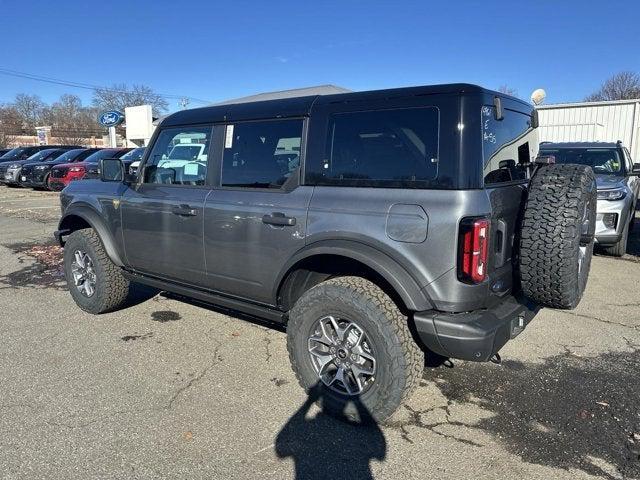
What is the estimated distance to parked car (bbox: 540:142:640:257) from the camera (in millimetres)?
6902

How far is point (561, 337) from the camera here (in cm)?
451

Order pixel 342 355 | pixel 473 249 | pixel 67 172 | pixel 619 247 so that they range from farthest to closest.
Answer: pixel 67 172
pixel 619 247
pixel 342 355
pixel 473 249

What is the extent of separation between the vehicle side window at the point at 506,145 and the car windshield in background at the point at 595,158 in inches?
206

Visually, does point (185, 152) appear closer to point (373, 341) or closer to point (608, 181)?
point (373, 341)

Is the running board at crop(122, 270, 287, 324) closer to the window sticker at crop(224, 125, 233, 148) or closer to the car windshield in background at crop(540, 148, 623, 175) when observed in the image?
the window sticker at crop(224, 125, 233, 148)

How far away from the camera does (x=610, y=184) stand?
23.3ft

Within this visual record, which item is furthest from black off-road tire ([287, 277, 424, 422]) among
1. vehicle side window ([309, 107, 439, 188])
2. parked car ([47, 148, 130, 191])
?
parked car ([47, 148, 130, 191])

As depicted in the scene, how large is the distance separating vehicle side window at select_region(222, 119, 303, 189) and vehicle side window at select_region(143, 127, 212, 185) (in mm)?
264

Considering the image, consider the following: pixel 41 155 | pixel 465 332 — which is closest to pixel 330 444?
pixel 465 332

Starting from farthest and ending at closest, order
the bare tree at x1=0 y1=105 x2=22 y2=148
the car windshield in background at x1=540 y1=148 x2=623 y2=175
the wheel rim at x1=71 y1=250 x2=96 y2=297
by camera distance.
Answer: the bare tree at x1=0 y1=105 x2=22 y2=148 → the car windshield in background at x1=540 y1=148 x2=623 y2=175 → the wheel rim at x1=71 y1=250 x2=96 y2=297

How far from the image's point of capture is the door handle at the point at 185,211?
3.88 meters

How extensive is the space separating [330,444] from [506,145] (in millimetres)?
2149

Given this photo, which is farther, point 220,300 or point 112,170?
point 112,170

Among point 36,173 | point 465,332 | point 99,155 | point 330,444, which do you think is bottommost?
point 330,444
